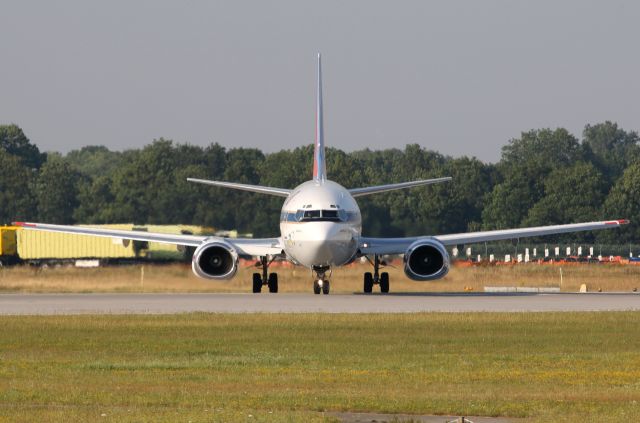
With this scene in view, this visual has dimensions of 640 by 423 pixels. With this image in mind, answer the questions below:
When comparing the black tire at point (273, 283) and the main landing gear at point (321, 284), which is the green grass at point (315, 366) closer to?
the main landing gear at point (321, 284)

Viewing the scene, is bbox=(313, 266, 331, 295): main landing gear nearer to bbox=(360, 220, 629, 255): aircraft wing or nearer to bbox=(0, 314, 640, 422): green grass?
bbox=(360, 220, 629, 255): aircraft wing

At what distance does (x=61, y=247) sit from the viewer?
8319 centimetres

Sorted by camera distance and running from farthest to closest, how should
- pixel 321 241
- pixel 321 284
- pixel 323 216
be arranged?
pixel 321 284, pixel 323 216, pixel 321 241

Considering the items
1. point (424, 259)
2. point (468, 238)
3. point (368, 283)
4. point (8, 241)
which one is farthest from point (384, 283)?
point (8, 241)

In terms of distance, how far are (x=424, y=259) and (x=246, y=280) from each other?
8765 mm

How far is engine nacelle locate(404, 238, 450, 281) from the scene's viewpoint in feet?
169

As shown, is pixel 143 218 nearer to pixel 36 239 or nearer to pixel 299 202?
pixel 36 239

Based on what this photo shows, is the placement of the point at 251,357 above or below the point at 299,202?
below

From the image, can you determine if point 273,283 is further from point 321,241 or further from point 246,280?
point 321,241

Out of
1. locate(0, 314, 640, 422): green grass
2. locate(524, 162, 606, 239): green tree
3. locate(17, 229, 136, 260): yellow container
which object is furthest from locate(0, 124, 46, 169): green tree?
locate(0, 314, 640, 422): green grass

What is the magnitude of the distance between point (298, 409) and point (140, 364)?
664 centimetres

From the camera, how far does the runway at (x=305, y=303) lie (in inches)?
1608

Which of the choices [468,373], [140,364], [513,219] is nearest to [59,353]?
[140,364]

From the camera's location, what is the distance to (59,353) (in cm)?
2825
